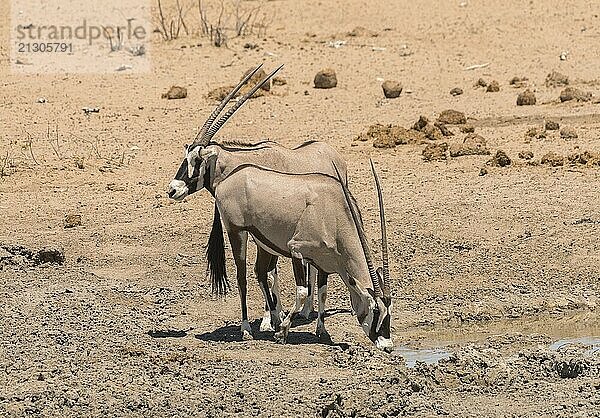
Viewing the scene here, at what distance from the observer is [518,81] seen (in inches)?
778

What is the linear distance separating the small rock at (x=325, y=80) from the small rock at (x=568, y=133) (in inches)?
178

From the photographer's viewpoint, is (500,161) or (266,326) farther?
(500,161)

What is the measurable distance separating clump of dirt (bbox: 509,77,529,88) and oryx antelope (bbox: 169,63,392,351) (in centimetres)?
1035

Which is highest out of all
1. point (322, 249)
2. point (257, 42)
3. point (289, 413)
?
point (257, 42)

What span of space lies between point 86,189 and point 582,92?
7.45m

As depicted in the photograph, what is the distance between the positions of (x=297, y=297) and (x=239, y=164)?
3.71 feet

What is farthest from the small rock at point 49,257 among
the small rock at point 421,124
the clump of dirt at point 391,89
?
the clump of dirt at point 391,89

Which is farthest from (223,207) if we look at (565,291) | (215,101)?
(215,101)

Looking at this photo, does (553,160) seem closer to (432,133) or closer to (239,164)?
(432,133)

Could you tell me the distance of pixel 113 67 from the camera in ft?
69.3

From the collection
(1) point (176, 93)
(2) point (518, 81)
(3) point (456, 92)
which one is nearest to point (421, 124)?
(3) point (456, 92)

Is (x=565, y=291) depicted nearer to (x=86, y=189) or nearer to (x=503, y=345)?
(x=503, y=345)

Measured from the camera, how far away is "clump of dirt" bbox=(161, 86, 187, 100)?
19.2 m

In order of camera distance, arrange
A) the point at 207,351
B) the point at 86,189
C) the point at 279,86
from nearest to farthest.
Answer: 1. the point at 207,351
2. the point at 86,189
3. the point at 279,86
